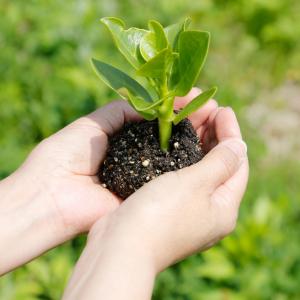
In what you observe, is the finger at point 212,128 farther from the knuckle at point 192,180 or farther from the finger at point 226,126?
the knuckle at point 192,180

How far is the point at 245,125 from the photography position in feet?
10.8

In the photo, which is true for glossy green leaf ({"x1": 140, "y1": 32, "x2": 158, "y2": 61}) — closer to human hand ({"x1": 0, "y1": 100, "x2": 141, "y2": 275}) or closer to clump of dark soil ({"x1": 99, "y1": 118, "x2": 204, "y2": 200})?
clump of dark soil ({"x1": 99, "y1": 118, "x2": 204, "y2": 200})

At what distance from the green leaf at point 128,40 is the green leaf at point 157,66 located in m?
0.13

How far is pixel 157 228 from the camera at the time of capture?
1140mm

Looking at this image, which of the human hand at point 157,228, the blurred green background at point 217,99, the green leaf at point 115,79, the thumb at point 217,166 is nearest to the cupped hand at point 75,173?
the human hand at point 157,228

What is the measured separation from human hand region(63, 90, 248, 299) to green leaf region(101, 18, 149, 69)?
0.52 m

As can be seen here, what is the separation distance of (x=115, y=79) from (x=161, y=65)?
287 millimetres

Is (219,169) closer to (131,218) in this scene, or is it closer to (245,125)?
(131,218)

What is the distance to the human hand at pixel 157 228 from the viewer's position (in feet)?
3.36

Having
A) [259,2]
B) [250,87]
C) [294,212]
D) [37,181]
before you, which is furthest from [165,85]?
[259,2]

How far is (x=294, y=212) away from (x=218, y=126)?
58.0 inches

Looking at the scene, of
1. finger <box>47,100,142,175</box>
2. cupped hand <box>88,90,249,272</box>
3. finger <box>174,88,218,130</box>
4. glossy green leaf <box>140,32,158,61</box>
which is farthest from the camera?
finger <box>174,88,218,130</box>

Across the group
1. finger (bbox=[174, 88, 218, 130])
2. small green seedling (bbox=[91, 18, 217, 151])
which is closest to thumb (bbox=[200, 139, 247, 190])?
small green seedling (bbox=[91, 18, 217, 151])

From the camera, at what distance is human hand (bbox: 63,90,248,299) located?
3.36ft
